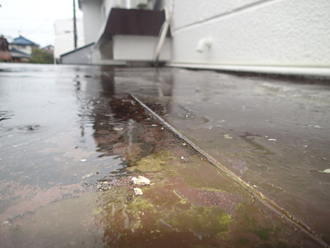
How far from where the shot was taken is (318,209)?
0.46 m

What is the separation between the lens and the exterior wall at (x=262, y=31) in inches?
107

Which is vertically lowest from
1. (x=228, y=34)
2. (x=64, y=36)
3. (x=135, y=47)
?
(x=228, y=34)

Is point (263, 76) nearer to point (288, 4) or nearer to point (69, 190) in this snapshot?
point (288, 4)

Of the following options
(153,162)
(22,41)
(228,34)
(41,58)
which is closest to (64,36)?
(41,58)

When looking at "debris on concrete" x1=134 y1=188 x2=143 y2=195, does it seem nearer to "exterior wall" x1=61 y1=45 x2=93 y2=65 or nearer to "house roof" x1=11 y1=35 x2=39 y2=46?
"exterior wall" x1=61 y1=45 x2=93 y2=65

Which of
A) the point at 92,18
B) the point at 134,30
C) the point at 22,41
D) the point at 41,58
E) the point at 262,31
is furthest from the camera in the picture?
the point at 22,41

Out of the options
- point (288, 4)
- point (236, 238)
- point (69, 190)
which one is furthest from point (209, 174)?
point (288, 4)

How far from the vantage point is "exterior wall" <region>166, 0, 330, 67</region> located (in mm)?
2727

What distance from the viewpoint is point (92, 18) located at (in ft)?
45.6

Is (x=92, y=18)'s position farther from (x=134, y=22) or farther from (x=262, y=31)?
(x=262, y=31)

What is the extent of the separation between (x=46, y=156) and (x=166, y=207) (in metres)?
0.43

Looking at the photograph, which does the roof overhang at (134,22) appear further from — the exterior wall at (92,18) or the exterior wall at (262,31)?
the exterior wall at (92,18)

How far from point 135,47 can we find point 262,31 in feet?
17.4

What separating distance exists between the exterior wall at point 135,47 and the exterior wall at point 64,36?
789 inches
